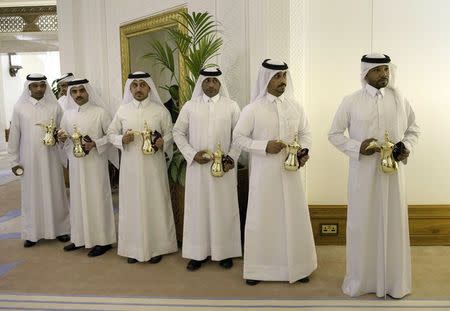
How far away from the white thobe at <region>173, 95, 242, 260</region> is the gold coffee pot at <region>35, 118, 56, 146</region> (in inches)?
56.9

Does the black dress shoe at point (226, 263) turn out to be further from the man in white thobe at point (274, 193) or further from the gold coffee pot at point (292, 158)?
the gold coffee pot at point (292, 158)

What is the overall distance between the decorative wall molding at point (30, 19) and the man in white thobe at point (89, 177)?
7.96 meters

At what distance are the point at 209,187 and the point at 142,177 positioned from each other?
677 millimetres

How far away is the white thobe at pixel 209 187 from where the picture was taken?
445cm

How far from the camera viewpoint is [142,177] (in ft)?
15.2

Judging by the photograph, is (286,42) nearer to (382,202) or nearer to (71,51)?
(382,202)

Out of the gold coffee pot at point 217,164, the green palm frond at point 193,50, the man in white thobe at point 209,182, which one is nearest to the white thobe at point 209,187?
the man in white thobe at point 209,182

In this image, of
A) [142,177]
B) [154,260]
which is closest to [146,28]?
[142,177]

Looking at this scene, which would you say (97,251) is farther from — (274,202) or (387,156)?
(387,156)

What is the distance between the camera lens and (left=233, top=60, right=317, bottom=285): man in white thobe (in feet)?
13.1

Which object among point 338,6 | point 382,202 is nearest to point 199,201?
point 382,202

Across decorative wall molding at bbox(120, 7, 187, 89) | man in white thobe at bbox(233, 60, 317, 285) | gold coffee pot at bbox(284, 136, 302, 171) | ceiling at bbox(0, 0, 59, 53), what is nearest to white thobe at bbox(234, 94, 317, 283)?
man in white thobe at bbox(233, 60, 317, 285)

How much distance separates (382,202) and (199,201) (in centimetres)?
163

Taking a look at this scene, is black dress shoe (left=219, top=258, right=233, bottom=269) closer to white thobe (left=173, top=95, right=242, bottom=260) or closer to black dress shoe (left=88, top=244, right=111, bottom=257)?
white thobe (left=173, top=95, right=242, bottom=260)
